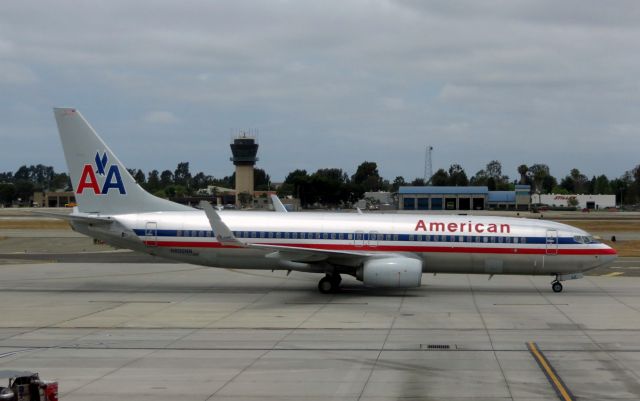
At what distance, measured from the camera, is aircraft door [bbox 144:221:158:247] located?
30.5m

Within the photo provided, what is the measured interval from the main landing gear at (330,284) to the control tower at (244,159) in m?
149

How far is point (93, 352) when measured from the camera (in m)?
18.2

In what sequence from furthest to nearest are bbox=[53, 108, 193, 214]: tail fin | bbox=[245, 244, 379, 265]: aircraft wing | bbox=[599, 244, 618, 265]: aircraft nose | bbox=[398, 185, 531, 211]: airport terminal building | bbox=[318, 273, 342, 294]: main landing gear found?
bbox=[398, 185, 531, 211]: airport terminal building → bbox=[53, 108, 193, 214]: tail fin → bbox=[599, 244, 618, 265]: aircraft nose → bbox=[318, 273, 342, 294]: main landing gear → bbox=[245, 244, 379, 265]: aircraft wing

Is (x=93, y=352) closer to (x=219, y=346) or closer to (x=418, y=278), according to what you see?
(x=219, y=346)

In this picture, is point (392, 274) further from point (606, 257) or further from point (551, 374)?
point (551, 374)

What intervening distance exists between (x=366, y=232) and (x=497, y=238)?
17.6ft

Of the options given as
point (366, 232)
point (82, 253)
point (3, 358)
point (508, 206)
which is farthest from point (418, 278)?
point (508, 206)

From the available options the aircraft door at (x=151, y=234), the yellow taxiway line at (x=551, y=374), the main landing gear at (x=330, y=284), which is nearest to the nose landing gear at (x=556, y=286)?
the main landing gear at (x=330, y=284)

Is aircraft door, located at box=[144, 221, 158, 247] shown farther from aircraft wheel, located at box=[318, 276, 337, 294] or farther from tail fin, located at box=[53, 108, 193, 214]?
aircraft wheel, located at box=[318, 276, 337, 294]

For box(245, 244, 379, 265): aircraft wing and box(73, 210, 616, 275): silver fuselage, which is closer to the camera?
box(245, 244, 379, 265): aircraft wing

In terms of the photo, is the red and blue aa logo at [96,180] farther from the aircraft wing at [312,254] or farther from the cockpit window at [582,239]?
the cockpit window at [582,239]

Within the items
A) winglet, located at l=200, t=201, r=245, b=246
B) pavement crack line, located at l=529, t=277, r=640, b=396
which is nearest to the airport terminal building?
winglet, located at l=200, t=201, r=245, b=246

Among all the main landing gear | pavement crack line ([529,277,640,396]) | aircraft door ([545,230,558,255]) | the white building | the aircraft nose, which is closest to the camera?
pavement crack line ([529,277,640,396])

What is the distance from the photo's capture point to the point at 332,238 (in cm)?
2995
